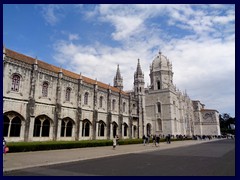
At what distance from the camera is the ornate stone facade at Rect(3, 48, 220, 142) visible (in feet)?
80.6

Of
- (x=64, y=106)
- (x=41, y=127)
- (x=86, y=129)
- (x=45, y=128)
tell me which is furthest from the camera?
(x=86, y=129)

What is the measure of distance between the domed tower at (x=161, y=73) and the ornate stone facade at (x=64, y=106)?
4.76 metres

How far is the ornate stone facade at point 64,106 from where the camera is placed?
80.6ft

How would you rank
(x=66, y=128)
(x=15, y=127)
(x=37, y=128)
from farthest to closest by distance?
1. (x=66, y=128)
2. (x=37, y=128)
3. (x=15, y=127)

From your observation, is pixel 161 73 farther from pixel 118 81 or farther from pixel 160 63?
pixel 118 81

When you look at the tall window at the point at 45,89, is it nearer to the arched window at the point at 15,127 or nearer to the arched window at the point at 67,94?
the arched window at the point at 67,94

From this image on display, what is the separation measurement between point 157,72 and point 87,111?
121 ft

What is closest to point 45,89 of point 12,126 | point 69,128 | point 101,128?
point 12,126

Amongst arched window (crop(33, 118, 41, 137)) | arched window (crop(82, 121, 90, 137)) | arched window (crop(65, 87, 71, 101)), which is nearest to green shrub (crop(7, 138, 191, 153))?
arched window (crop(33, 118, 41, 137))

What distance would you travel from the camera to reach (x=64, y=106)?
30.3 meters

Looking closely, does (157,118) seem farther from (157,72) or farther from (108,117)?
(108,117)

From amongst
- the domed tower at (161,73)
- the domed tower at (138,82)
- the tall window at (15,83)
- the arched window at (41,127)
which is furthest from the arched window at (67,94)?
the domed tower at (161,73)

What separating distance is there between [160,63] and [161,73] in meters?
3.39
